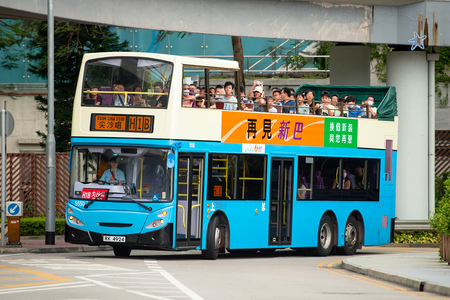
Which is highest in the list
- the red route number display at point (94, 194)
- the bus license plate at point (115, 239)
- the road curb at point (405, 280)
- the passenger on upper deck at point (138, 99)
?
the passenger on upper deck at point (138, 99)

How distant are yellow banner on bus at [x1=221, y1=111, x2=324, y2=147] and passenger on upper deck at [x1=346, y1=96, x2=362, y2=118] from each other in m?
1.34

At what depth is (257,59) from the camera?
120 feet

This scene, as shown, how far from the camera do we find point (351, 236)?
75.7ft

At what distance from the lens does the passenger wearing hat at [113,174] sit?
706 inches

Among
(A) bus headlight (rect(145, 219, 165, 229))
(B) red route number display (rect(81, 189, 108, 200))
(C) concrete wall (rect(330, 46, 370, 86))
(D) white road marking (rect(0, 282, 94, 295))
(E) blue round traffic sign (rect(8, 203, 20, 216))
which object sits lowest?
(D) white road marking (rect(0, 282, 94, 295))

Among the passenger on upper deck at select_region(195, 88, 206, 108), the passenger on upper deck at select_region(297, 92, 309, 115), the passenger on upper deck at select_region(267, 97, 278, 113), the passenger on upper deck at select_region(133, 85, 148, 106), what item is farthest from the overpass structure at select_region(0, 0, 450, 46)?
the passenger on upper deck at select_region(133, 85, 148, 106)

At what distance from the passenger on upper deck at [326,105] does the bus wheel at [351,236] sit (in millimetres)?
2817

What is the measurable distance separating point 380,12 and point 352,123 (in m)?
5.36

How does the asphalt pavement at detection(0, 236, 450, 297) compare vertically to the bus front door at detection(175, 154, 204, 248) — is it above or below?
below

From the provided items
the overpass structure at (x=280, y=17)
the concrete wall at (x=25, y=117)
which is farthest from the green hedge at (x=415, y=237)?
the concrete wall at (x=25, y=117)

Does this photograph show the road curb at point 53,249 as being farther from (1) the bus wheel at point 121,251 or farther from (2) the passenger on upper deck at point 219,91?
(2) the passenger on upper deck at point 219,91

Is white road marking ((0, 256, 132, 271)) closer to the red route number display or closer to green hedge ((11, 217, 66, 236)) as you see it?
the red route number display

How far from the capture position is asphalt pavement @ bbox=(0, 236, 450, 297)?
13.6 meters

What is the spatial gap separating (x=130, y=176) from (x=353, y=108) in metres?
7.49
